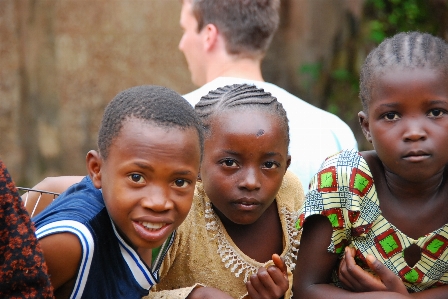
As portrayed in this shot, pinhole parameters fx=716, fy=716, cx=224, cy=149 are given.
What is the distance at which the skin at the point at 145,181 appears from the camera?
7.51 ft

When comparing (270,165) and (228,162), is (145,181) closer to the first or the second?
(228,162)

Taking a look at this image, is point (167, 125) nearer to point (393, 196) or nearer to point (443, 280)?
point (393, 196)

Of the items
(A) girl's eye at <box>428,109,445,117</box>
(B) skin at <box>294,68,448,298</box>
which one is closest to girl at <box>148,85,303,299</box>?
(B) skin at <box>294,68,448,298</box>

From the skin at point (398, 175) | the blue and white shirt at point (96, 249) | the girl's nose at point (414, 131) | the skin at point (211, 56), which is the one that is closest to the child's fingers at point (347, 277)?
the skin at point (398, 175)

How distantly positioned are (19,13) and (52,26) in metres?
0.35

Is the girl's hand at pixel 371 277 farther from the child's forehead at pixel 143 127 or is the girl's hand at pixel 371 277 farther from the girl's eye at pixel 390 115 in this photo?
the child's forehead at pixel 143 127

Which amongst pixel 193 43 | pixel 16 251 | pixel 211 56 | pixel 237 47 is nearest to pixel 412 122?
pixel 16 251

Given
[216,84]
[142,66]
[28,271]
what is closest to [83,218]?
[28,271]

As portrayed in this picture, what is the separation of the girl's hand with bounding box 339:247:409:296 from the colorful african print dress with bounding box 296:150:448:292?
111mm

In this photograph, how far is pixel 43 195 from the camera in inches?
127

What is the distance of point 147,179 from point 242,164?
561mm

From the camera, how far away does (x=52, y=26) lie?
7.03 metres

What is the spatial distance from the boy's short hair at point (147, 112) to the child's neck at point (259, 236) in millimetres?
584

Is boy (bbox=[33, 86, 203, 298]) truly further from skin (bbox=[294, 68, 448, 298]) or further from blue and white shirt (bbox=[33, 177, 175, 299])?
skin (bbox=[294, 68, 448, 298])
